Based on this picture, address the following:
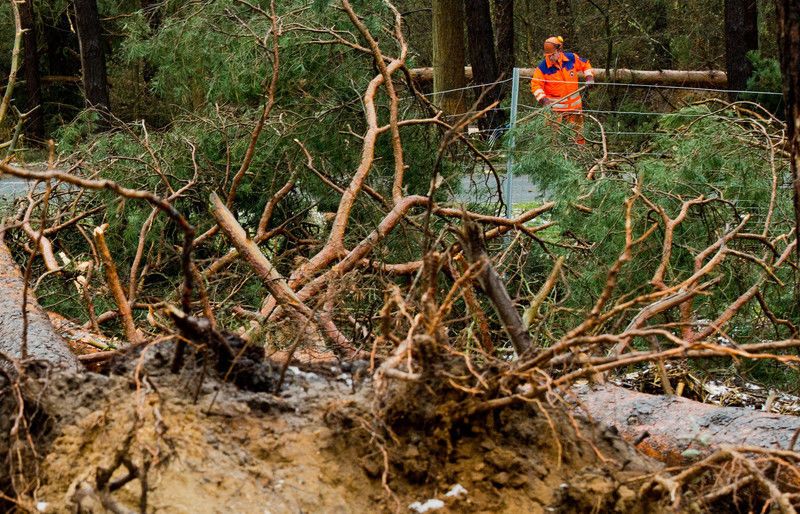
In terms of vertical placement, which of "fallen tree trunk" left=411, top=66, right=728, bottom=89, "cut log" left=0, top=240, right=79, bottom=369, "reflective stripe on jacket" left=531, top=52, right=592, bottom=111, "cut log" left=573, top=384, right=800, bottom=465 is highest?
"reflective stripe on jacket" left=531, top=52, right=592, bottom=111

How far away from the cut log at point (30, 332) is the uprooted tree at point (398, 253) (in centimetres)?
4

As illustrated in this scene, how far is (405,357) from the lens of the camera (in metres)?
2.76

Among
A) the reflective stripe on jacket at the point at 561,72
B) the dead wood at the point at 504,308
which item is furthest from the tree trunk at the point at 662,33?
the dead wood at the point at 504,308

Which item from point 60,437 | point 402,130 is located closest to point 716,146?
point 402,130

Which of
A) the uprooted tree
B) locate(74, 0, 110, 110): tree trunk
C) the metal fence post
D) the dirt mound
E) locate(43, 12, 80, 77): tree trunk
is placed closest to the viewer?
the dirt mound

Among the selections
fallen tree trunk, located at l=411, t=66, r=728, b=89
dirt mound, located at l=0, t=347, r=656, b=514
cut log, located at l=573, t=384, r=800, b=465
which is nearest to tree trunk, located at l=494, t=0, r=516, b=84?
fallen tree trunk, located at l=411, t=66, r=728, b=89

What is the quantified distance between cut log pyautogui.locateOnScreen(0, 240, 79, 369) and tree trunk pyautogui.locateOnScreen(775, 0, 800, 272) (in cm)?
259

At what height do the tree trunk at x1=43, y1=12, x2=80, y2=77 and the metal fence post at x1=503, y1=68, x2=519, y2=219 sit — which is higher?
the tree trunk at x1=43, y1=12, x2=80, y2=77

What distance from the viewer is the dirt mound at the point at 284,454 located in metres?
2.43

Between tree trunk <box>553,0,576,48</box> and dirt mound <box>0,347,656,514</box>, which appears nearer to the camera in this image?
dirt mound <box>0,347,656,514</box>

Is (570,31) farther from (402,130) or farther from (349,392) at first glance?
(349,392)

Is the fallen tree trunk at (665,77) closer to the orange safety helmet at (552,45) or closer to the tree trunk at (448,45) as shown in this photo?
the tree trunk at (448,45)

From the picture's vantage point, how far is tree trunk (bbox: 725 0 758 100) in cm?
1320

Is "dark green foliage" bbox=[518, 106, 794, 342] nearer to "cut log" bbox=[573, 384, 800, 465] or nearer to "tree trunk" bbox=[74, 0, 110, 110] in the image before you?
"cut log" bbox=[573, 384, 800, 465]
